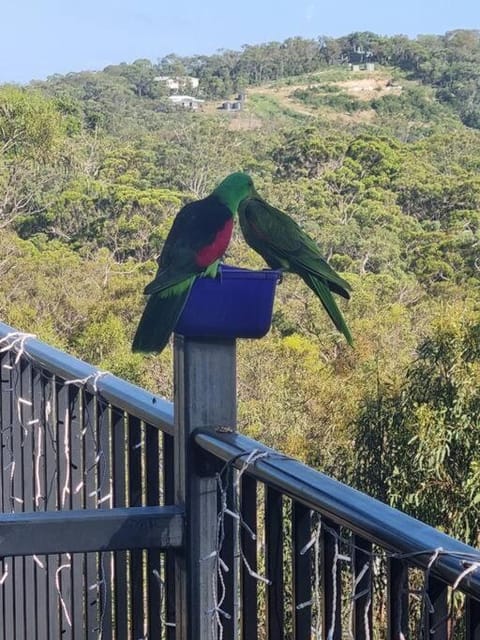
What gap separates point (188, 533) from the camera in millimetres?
1071

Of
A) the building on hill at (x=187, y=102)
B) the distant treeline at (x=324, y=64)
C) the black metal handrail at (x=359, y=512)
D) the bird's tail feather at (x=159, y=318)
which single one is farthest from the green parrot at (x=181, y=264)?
the distant treeline at (x=324, y=64)

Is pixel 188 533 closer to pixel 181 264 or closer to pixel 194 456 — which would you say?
pixel 194 456

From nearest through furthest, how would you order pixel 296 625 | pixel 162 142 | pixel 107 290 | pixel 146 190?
pixel 296 625 < pixel 107 290 < pixel 146 190 < pixel 162 142

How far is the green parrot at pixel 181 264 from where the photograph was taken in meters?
0.97

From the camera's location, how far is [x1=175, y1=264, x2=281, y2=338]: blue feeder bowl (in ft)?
3.24

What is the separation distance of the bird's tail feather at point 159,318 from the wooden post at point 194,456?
8 centimetres

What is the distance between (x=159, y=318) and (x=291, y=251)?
14 cm

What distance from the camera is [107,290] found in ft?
44.7

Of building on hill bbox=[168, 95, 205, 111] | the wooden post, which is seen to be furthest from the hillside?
building on hill bbox=[168, 95, 205, 111]

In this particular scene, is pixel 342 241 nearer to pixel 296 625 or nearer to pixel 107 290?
pixel 107 290

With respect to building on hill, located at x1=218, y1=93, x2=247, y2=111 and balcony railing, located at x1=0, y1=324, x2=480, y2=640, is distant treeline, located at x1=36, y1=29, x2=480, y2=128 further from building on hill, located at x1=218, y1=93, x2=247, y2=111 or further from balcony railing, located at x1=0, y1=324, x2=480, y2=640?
balcony railing, located at x1=0, y1=324, x2=480, y2=640

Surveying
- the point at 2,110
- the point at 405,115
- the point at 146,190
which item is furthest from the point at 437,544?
the point at 405,115

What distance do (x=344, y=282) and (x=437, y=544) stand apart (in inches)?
16.3

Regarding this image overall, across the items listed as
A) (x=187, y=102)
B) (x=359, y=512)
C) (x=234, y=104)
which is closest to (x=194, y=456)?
(x=359, y=512)
